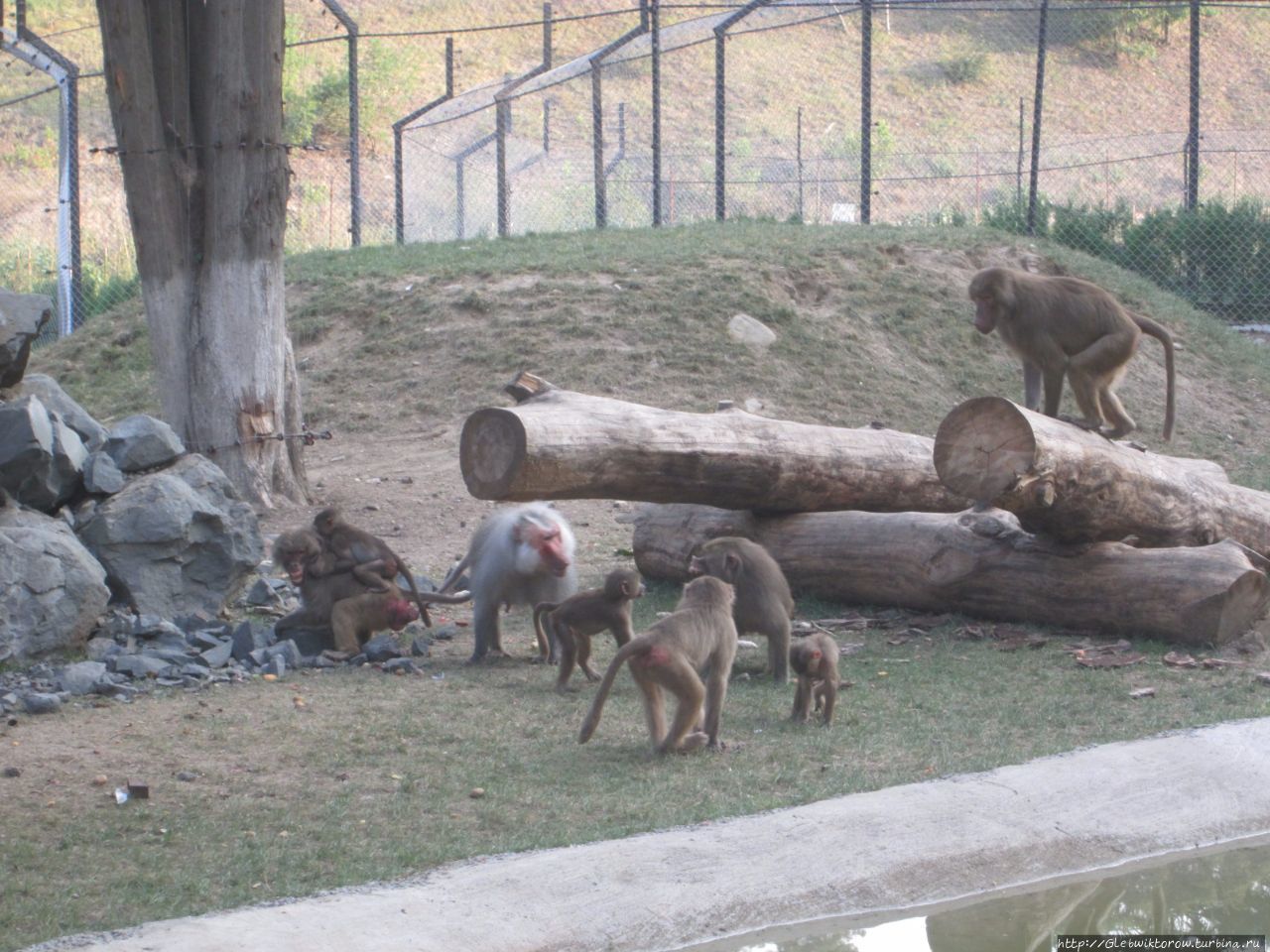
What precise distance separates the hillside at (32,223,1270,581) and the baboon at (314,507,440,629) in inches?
166

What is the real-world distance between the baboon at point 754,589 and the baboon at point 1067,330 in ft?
6.16

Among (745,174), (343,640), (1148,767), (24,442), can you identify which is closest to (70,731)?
(343,640)

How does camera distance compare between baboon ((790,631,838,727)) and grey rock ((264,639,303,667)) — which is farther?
grey rock ((264,639,303,667))

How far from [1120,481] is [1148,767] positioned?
2225mm

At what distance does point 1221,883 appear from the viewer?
4.78 metres

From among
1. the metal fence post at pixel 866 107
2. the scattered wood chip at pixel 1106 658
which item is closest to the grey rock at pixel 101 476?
the scattered wood chip at pixel 1106 658

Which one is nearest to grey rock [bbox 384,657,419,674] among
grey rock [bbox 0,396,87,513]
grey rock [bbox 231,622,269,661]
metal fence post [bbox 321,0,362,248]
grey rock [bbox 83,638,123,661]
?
grey rock [bbox 231,622,269,661]

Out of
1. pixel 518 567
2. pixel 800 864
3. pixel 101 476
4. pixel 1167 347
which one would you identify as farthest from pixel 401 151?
pixel 800 864

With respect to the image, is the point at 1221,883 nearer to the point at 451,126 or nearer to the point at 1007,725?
the point at 1007,725

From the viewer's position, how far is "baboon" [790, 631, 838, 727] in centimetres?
588

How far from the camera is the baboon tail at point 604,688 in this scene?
529 cm

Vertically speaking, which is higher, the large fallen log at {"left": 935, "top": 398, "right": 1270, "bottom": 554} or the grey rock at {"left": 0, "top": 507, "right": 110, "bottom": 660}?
the large fallen log at {"left": 935, "top": 398, "right": 1270, "bottom": 554}

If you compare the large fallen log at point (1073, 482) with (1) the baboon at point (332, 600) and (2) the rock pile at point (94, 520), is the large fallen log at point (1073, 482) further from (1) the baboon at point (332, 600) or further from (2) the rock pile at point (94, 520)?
(2) the rock pile at point (94, 520)

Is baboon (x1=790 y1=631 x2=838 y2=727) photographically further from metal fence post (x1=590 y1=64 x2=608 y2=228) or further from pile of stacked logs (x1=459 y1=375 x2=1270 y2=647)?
metal fence post (x1=590 y1=64 x2=608 y2=228)
